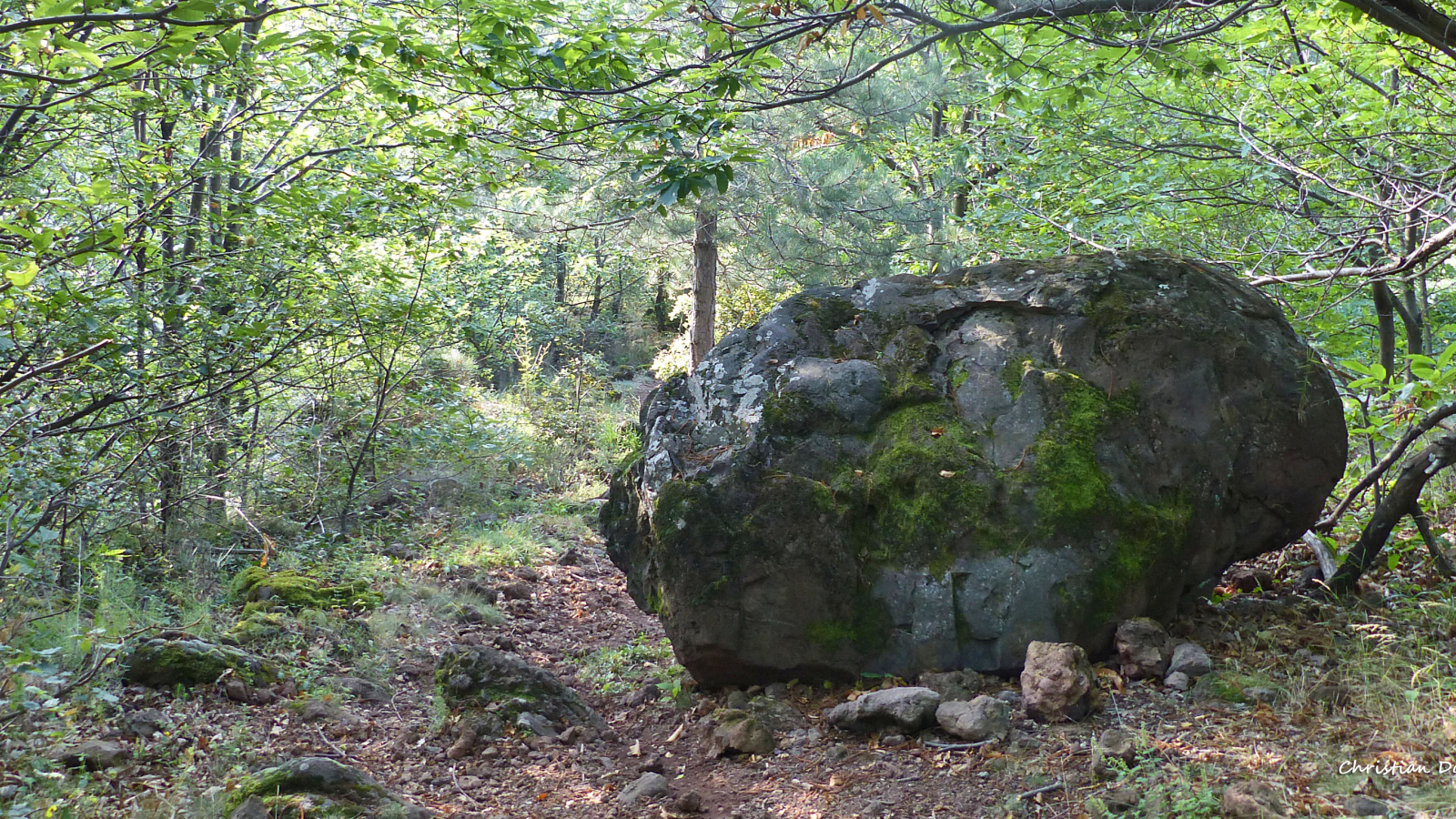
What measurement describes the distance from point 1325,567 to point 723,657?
348cm

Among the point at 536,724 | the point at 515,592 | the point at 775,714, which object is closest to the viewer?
the point at 775,714

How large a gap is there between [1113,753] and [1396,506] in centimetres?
252

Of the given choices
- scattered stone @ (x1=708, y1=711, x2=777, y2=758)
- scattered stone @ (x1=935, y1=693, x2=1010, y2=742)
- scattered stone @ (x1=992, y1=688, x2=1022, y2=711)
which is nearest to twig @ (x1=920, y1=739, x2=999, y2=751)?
scattered stone @ (x1=935, y1=693, x2=1010, y2=742)

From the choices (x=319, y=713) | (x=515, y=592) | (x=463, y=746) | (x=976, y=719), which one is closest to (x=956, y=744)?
(x=976, y=719)

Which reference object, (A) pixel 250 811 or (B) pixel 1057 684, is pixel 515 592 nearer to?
(A) pixel 250 811

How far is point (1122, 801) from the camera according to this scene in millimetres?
2986

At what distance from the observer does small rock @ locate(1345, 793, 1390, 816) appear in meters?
2.66

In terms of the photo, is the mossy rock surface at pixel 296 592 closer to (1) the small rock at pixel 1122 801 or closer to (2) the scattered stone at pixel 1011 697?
(2) the scattered stone at pixel 1011 697

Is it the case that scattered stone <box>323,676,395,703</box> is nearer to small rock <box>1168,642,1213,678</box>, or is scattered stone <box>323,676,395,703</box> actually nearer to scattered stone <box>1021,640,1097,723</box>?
scattered stone <box>1021,640,1097,723</box>

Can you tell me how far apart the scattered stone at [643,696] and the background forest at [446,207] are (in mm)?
598

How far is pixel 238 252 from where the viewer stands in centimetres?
632

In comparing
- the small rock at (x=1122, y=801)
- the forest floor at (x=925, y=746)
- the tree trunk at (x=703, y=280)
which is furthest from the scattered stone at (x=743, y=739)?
the tree trunk at (x=703, y=280)

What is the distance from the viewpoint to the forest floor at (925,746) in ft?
10.1

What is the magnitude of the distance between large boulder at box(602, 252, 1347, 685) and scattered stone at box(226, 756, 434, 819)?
1573 mm
